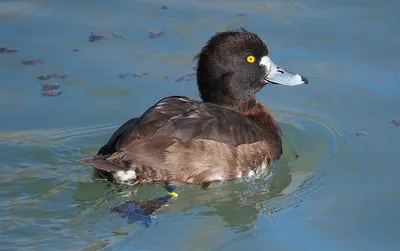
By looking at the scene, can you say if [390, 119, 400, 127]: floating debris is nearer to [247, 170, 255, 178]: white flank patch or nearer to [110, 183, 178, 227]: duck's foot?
[247, 170, 255, 178]: white flank patch

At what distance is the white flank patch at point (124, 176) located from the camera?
717 cm

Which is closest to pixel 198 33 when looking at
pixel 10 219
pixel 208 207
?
pixel 208 207

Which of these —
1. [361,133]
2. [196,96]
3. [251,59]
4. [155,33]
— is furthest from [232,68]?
[155,33]

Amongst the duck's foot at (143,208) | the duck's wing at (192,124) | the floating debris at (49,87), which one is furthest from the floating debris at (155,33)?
the duck's foot at (143,208)

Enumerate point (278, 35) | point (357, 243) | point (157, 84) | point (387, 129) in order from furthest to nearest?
point (278, 35) → point (157, 84) → point (387, 129) → point (357, 243)

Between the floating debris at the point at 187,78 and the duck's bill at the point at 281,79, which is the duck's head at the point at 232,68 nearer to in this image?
the duck's bill at the point at 281,79

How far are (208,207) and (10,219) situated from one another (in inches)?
60.8

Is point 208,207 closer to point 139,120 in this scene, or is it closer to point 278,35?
point 139,120

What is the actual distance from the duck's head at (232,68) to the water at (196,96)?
0.60m

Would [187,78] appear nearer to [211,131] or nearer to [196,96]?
[196,96]

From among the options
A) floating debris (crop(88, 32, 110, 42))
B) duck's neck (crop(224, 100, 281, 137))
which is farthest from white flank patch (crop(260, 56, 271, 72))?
floating debris (crop(88, 32, 110, 42))

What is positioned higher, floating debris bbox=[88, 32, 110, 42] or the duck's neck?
floating debris bbox=[88, 32, 110, 42]

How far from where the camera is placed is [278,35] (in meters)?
10.2

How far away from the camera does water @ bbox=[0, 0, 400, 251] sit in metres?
6.84
